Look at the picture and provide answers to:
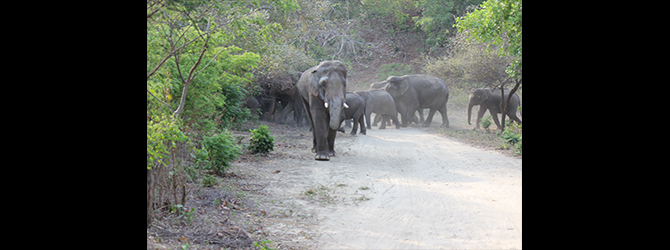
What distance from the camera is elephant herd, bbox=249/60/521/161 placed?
1108 centimetres

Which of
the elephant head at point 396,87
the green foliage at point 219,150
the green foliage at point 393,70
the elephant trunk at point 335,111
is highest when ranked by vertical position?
the green foliage at point 393,70

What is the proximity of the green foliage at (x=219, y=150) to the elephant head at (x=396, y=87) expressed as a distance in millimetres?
17863

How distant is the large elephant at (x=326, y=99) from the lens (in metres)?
10.9

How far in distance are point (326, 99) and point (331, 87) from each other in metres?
0.28

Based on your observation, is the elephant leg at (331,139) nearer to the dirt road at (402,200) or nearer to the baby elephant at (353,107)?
the dirt road at (402,200)

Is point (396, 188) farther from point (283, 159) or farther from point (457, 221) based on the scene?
point (283, 159)

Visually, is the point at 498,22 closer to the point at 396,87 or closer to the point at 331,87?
the point at 331,87

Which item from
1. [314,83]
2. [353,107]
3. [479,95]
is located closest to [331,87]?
[314,83]

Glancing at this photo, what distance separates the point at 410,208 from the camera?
6746mm

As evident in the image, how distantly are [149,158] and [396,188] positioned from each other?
15.5ft

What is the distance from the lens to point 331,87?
10969 millimetres

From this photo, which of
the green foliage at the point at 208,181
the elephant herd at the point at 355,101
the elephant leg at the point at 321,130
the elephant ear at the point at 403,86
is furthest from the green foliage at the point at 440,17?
the green foliage at the point at 208,181

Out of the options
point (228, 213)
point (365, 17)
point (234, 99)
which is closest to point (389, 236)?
point (228, 213)
